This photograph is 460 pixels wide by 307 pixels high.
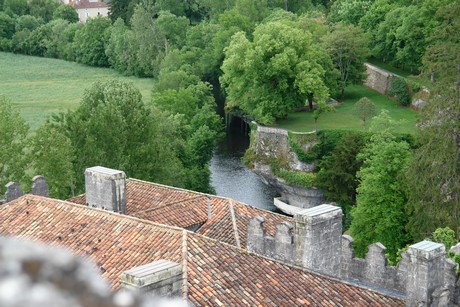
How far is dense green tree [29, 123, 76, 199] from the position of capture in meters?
34.4

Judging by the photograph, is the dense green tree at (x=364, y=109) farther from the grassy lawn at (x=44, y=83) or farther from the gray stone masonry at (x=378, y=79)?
the grassy lawn at (x=44, y=83)

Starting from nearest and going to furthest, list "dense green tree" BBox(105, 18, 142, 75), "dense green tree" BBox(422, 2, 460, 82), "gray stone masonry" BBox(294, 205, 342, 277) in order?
"gray stone masonry" BBox(294, 205, 342, 277) → "dense green tree" BBox(422, 2, 460, 82) → "dense green tree" BBox(105, 18, 142, 75)

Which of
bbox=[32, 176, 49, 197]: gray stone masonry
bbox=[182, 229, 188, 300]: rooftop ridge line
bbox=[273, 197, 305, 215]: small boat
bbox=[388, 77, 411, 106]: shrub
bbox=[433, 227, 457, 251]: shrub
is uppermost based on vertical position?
bbox=[182, 229, 188, 300]: rooftop ridge line

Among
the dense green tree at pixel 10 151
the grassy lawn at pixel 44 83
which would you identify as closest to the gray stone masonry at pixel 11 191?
the dense green tree at pixel 10 151

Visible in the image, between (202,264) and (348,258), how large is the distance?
5.14 meters

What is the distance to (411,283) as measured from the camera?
635 inches

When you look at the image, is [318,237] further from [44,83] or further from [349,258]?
[44,83]

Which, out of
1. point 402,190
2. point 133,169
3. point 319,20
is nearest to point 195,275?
point 133,169

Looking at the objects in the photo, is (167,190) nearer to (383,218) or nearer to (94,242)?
(94,242)

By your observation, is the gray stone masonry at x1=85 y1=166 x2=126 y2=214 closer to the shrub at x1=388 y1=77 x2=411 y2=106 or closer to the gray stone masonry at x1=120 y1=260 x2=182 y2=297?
Answer: the gray stone masonry at x1=120 y1=260 x2=182 y2=297

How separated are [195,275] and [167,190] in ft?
32.3

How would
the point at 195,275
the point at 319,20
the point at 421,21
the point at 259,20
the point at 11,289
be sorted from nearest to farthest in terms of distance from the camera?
the point at 11,289, the point at 195,275, the point at 421,21, the point at 319,20, the point at 259,20

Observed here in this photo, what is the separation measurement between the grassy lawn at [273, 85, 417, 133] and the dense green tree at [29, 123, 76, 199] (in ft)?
92.8

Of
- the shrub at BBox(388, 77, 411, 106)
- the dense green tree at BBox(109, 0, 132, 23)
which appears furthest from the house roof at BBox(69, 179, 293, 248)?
the dense green tree at BBox(109, 0, 132, 23)
